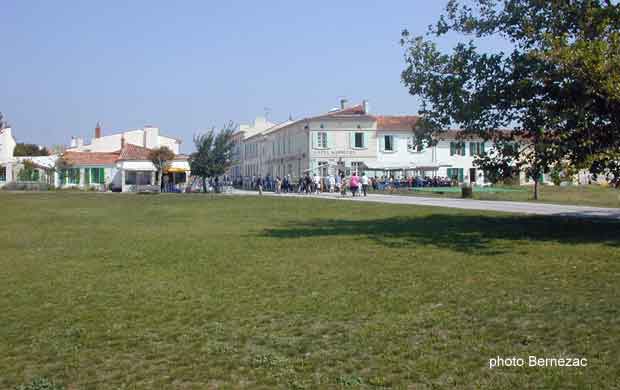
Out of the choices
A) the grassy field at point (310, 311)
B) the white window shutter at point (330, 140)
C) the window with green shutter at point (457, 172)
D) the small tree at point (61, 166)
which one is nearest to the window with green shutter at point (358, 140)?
the white window shutter at point (330, 140)

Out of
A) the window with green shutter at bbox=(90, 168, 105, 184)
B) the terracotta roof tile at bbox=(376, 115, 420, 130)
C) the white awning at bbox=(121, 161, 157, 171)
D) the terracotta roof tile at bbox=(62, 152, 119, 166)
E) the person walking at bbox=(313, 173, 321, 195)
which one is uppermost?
the terracotta roof tile at bbox=(376, 115, 420, 130)

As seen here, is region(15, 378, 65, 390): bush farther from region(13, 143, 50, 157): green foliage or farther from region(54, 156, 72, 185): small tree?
region(13, 143, 50, 157): green foliage

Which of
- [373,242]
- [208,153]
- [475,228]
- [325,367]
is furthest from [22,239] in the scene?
[208,153]

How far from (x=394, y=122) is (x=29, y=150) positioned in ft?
192

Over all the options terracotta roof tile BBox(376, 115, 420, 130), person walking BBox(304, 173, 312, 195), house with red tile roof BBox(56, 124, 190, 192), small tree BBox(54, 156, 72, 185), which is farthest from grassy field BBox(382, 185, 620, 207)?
small tree BBox(54, 156, 72, 185)

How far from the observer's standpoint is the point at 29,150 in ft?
338

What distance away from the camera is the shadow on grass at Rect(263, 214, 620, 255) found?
1576 centimetres

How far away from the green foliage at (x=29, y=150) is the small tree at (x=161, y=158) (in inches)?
1428

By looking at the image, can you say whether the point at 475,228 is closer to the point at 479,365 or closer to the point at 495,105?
the point at 495,105

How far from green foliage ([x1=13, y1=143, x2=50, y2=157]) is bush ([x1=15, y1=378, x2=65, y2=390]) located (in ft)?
324

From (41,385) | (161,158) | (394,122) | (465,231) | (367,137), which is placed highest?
(394,122)

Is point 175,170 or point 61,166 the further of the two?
point 61,166

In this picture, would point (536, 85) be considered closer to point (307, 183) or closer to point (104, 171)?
point (307, 183)

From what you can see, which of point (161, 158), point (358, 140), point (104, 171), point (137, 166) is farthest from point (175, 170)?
point (358, 140)
